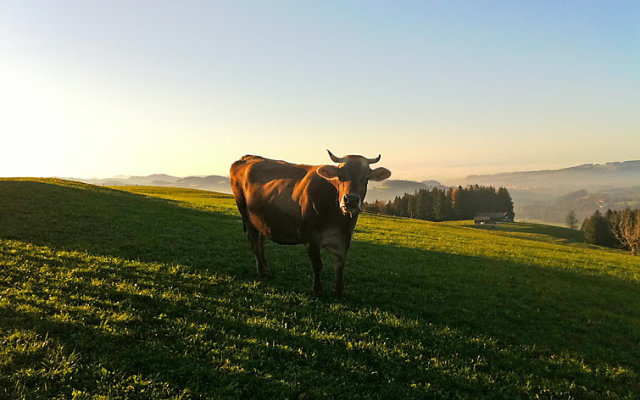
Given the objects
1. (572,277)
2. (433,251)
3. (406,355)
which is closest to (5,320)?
(406,355)

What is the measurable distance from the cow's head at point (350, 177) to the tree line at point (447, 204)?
118580 millimetres

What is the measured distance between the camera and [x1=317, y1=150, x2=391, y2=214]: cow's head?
7171mm

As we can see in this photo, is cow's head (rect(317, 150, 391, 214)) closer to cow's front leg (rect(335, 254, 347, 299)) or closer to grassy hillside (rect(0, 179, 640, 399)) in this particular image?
cow's front leg (rect(335, 254, 347, 299))

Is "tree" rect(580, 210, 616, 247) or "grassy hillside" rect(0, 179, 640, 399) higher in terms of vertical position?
"grassy hillside" rect(0, 179, 640, 399)

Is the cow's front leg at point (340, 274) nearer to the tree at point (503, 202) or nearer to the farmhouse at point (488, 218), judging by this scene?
the farmhouse at point (488, 218)

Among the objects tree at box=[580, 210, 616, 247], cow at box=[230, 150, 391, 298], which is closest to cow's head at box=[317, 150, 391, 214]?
cow at box=[230, 150, 391, 298]

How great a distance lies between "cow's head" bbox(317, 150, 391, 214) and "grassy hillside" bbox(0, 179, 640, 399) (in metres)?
3.15

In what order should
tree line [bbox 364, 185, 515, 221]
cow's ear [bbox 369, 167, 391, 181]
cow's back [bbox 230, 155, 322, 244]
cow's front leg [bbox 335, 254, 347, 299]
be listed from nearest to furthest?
cow's ear [bbox 369, 167, 391, 181]
cow's front leg [bbox 335, 254, 347, 299]
cow's back [bbox 230, 155, 322, 244]
tree line [bbox 364, 185, 515, 221]

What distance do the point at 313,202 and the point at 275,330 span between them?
3491 millimetres

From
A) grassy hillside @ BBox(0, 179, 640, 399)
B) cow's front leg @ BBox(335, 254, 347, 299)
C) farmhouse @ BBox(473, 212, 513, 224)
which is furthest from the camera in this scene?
farmhouse @ BBox(473, 212, 513, 224)

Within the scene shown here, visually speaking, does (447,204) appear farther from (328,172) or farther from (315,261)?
(328,172)

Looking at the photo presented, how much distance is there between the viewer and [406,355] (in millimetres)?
6297

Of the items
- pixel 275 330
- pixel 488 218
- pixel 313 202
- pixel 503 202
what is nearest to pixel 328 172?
pixel 313 202

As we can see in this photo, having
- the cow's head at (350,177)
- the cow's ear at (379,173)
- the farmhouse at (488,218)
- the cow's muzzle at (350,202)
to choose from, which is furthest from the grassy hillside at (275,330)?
the farmhouse at (488,218)
